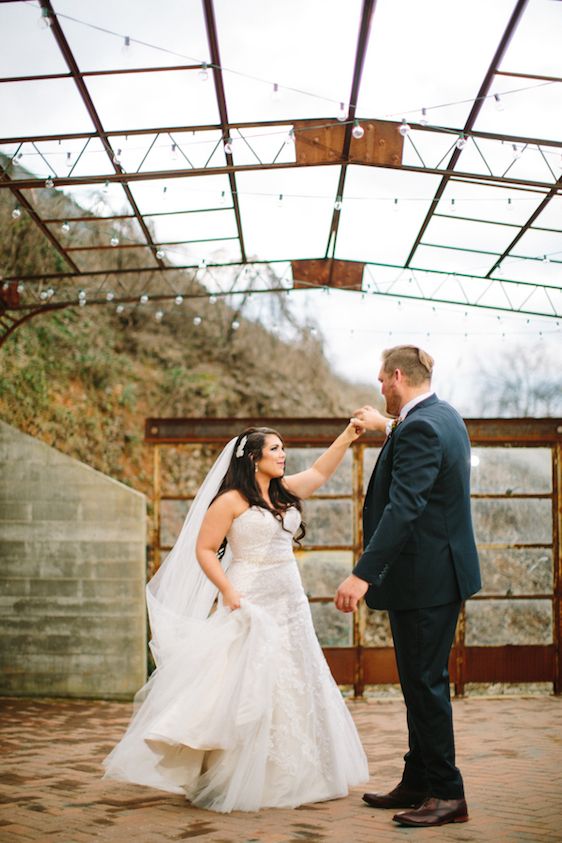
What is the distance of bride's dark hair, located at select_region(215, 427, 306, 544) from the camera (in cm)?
454

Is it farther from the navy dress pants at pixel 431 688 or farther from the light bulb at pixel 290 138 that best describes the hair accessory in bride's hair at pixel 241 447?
the light bulb at pixel 290 138

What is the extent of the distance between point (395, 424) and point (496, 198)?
7.45 m

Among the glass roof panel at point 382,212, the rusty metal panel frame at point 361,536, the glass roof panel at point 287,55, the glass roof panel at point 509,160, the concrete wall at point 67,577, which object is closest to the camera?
the glass roof panel at point 287,55

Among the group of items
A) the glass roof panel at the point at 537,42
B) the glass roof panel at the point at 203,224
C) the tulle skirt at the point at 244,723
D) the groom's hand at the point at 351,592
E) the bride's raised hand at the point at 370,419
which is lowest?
the tulle skirt at the point at 244,723

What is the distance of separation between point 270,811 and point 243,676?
0.57 m

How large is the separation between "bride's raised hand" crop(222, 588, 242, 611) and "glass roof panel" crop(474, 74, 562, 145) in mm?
5712

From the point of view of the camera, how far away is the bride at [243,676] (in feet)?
13.4

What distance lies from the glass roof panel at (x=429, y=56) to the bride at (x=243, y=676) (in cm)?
501

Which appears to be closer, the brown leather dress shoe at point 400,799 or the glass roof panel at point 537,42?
the brown leather dress shoe at point 400,799

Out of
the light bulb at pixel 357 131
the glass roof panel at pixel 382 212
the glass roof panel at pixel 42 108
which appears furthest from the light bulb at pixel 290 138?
the glass roof panel at pixel 42 108

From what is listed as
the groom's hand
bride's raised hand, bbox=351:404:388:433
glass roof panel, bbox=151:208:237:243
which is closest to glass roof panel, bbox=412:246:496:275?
glass roof panel, bbox=151:208:237:243

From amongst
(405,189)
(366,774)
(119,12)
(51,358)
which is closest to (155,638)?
(366,774)

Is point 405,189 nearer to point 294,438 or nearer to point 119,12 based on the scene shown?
point 294,438

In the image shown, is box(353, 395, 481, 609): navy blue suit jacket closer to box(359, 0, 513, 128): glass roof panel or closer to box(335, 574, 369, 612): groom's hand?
box(335, 574, 369, 612): groom's hand
